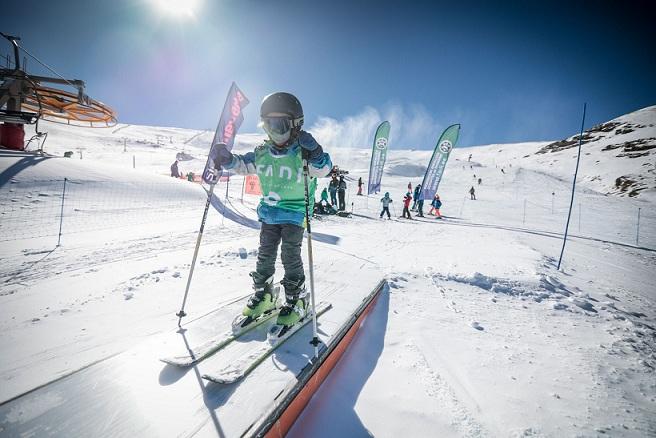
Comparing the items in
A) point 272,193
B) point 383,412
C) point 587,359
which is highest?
point 272,193

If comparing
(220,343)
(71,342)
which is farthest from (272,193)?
(71,342)

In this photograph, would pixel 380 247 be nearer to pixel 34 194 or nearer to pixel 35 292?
pixel 35 292

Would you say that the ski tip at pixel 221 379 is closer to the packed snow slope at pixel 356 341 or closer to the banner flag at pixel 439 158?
the packed snow slope at pixel 356 341

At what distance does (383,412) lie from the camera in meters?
2.11

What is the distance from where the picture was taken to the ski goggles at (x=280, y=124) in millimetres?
2764

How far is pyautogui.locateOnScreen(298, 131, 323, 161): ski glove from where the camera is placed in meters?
2.60

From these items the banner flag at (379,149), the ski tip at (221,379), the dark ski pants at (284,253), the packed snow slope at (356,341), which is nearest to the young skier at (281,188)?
the dark ski pants at (284,253)

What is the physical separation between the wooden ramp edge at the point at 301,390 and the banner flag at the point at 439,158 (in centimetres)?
1532

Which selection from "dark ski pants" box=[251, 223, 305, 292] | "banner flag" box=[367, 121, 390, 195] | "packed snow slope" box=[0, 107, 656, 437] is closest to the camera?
"packed snow slope" box=[0, 107, 656, 437]

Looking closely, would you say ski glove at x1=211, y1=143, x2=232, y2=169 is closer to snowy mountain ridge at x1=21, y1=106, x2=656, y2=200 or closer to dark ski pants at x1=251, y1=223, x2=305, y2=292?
dark ski pants at x1=251, y1=223, x2=305, y2=292

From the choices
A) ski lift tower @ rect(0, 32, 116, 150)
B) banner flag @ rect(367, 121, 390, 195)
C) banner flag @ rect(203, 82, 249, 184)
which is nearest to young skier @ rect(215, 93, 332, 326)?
banner flag @ rect(203, 82, 249, 184)

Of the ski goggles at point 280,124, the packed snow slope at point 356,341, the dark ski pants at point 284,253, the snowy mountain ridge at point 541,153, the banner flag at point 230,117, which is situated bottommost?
the packed snow slope at point 356,341

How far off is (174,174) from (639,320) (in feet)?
72.6

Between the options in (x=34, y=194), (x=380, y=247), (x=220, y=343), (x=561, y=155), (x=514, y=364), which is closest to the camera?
(x=220, y=343)
